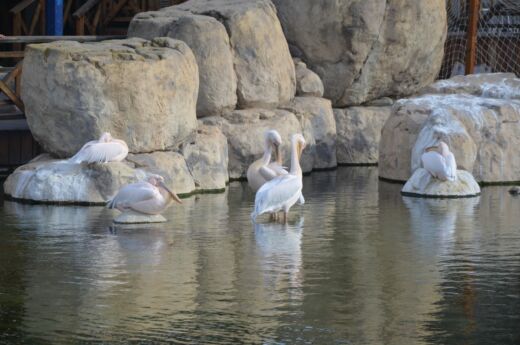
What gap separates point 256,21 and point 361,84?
3.41 m

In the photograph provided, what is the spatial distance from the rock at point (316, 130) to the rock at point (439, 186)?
10.2 ft

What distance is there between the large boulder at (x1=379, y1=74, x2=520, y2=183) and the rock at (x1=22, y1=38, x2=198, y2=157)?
3676 millimetres

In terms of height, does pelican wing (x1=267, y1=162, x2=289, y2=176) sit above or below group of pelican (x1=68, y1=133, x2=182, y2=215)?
above

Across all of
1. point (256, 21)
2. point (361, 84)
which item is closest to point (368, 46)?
point (361, 84)

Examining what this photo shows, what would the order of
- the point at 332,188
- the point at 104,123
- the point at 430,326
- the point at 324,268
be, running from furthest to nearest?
the point at 332,188 → the point at 104,123 → the point at 324,268 → the point at 430,326

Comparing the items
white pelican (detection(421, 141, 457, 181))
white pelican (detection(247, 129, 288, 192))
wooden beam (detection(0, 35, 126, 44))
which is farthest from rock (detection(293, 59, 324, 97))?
white pelican (detection(247, 129, 288, 192))

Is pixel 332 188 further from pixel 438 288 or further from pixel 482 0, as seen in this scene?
pixel 482 0

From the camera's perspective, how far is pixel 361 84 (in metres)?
23.8

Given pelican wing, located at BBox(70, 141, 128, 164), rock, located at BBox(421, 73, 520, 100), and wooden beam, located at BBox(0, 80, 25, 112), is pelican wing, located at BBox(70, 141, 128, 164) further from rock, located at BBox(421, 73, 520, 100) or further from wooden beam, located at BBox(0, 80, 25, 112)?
rock, located at BBox(421, 73, 520, 100)

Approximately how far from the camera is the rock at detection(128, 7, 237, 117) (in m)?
20.0

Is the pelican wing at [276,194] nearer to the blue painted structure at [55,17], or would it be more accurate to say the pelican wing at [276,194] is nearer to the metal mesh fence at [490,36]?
the blue painted structure at [55,17]

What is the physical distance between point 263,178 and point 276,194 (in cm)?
183

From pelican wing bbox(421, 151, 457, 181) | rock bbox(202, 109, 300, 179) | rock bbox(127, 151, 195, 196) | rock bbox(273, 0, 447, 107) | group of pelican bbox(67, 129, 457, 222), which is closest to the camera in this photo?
group of pelican bbox(67, 129, 457, 222)

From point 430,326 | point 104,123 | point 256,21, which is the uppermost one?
point 256,21
